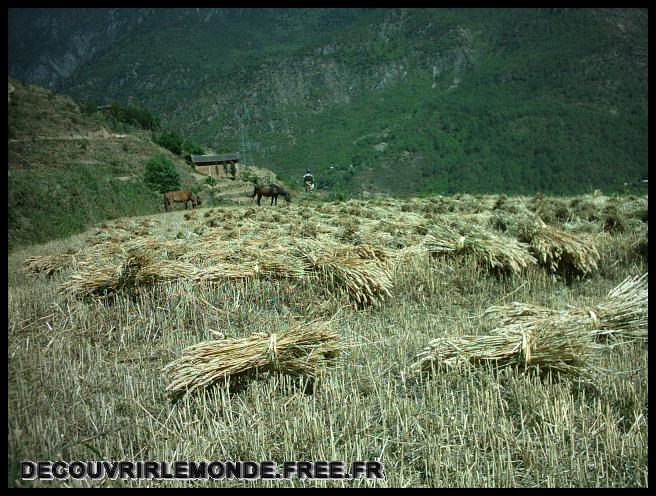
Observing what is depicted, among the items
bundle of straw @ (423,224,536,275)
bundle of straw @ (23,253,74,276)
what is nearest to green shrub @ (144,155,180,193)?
bundle of straw @ (23,253,74,276)

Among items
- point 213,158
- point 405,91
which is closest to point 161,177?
point 213,158

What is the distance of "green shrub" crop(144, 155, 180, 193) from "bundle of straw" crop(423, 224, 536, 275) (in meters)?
21.9

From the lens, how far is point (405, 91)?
172ft

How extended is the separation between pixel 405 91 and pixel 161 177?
35.9 m

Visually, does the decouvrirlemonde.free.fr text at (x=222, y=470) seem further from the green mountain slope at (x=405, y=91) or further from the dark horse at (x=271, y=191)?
the dark horse at (x=271, y=191)

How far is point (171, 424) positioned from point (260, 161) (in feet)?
54.2

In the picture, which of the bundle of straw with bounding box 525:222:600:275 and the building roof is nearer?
the bundle of straw with bounding box 525:222:600:275

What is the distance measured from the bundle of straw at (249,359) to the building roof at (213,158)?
20945 mm

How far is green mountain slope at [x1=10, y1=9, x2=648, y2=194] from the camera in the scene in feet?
74.0

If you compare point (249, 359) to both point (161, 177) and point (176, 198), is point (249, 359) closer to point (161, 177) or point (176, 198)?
point (176, 198)

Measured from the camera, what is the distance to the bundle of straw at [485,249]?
5125 millimetres

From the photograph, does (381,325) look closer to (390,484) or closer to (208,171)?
(390,484)

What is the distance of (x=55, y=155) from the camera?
21.6m

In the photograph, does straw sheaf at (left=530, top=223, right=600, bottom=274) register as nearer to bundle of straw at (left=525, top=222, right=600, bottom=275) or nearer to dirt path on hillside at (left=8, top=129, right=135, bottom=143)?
bundle of straw at (left=525, top=222, right=600, bottom=275)
